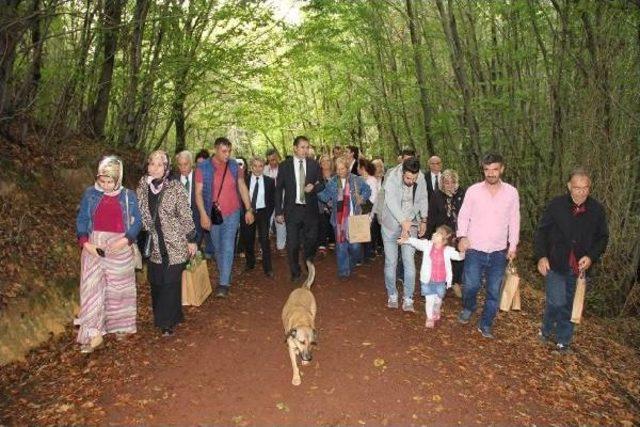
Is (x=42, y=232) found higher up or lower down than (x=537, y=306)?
higher up

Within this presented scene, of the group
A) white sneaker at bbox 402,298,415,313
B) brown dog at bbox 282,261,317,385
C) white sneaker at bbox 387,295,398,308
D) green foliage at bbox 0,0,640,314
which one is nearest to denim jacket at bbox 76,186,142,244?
brown dog at bbox 282,261,317,385

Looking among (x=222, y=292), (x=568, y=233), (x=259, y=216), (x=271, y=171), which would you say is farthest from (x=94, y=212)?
(x=271, y=171)

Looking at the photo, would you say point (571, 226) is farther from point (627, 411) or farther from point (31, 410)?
point (31, 410)

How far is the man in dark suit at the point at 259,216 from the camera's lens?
8.66 meters

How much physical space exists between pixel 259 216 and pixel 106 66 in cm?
545

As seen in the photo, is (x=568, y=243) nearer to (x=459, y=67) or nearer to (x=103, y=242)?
(x=103, y=242)

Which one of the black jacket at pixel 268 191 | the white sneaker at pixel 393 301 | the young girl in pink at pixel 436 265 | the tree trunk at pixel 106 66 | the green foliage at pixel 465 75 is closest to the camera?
the young girl in pink at pixel 436 265

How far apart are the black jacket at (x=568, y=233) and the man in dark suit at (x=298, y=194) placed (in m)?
3.60

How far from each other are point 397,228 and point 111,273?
391 centimetres

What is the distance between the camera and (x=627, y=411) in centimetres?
511

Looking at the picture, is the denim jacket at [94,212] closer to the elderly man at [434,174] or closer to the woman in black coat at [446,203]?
the woman in black coat at [446,203]

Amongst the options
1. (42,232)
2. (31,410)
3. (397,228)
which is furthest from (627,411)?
(42,232)

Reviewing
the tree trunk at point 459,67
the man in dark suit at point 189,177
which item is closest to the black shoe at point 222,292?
the man in dark suit at point 189,177

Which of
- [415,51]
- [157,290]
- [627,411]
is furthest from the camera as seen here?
[415,51]
